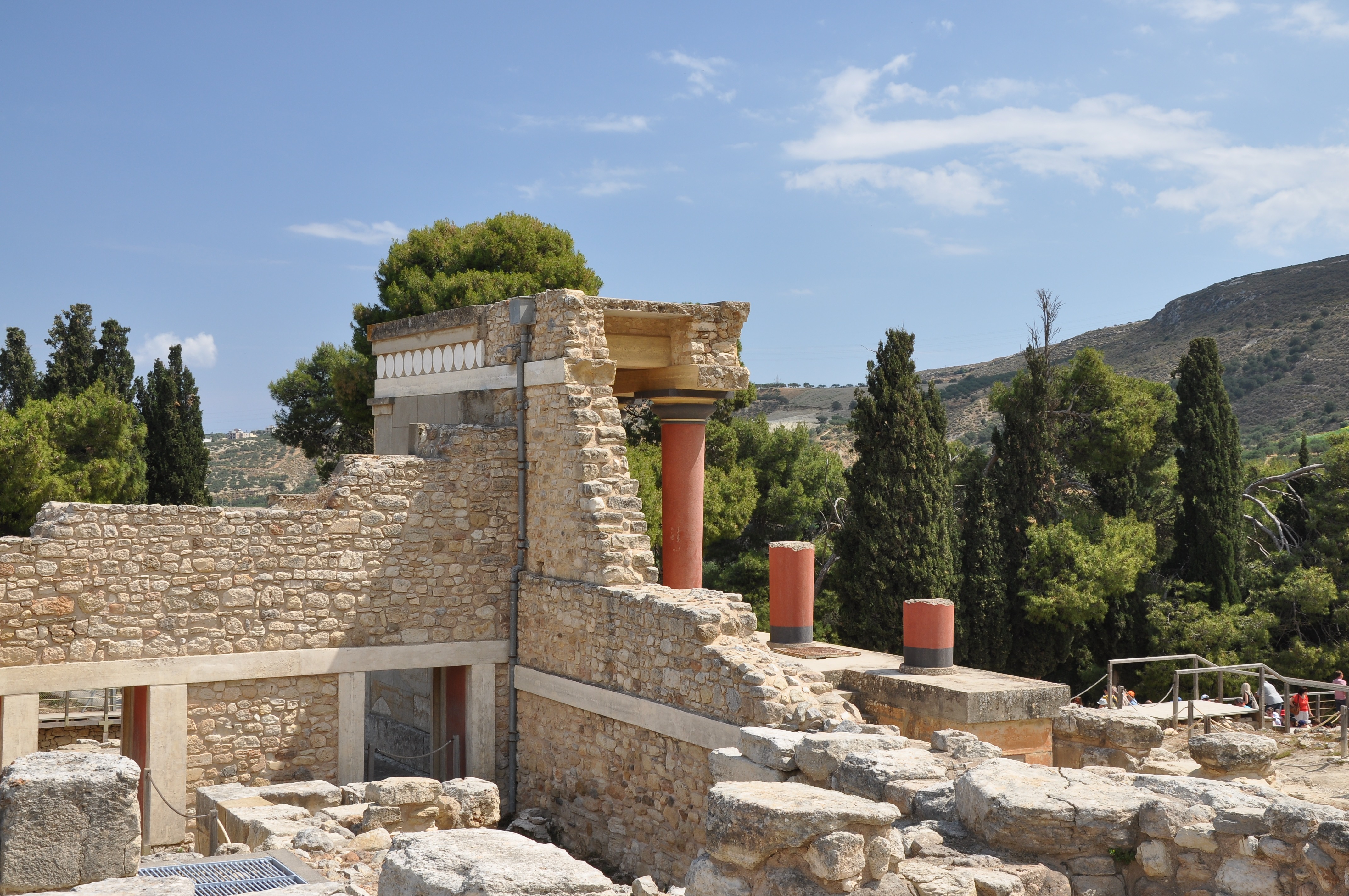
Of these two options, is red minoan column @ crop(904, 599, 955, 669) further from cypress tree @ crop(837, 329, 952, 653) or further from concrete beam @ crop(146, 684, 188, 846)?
cypress tree @ crop(837, 329, 952, 653)

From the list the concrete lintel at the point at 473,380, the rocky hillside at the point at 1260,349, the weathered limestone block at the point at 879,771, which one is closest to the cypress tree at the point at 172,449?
the concrete lintel at the point at 473,380

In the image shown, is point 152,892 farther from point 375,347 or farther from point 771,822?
point 375,347

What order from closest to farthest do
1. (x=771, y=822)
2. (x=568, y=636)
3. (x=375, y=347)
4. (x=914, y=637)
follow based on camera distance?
(x=771, y=822) → (x=914, y=637) → (x=568, y=636) → (x=375, y=347)

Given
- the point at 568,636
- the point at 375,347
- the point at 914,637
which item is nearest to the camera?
the point at 914,637

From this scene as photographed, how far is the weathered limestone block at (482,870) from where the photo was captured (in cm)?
481

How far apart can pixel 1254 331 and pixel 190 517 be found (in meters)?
56.6

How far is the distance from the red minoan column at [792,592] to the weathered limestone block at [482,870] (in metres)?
6.11

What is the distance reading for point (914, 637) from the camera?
34.3 ft

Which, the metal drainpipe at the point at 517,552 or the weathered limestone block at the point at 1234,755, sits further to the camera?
the metal drainpipe at the point at 517,552

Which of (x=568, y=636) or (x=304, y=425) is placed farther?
(x=304, y=425)

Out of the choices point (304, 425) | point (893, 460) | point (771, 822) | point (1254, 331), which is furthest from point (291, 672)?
point (1254, 331)

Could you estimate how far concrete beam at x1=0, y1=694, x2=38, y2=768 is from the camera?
10.2 m

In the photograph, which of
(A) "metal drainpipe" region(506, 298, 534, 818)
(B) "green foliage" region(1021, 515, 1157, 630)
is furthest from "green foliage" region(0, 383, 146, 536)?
(B) "green foliage" region(1021, 515, 1157, 630)

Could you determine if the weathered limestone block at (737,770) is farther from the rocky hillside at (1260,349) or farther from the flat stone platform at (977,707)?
the rocky hillside at (1260,349)
